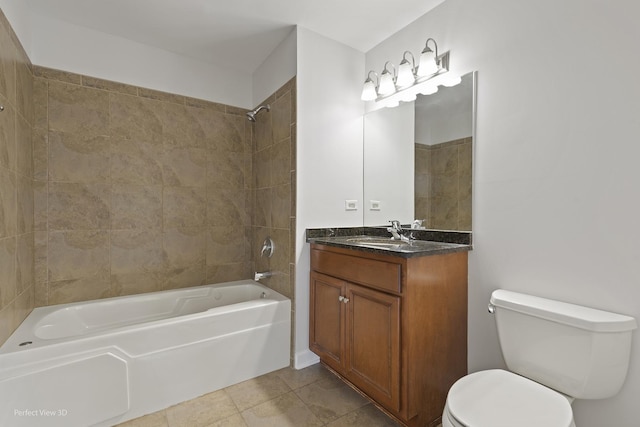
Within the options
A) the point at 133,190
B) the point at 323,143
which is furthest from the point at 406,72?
the point at 133,190

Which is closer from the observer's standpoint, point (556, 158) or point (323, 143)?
point (556, 158)

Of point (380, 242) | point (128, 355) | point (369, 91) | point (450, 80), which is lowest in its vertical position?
point (128, 355)

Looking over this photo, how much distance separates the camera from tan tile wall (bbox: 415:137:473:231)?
172cm

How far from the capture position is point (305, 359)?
2.16m

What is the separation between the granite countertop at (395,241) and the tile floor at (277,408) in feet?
2.97

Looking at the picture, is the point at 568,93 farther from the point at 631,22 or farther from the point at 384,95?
the point at 384,95

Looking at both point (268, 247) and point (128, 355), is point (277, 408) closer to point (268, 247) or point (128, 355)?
point (128, 355)

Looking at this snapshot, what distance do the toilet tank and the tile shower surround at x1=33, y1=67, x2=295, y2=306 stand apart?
142cm

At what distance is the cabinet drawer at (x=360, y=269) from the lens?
1.47 meters

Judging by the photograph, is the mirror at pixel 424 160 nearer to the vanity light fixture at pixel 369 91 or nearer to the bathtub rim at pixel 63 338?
the vanity light fixture at pixel 369 91

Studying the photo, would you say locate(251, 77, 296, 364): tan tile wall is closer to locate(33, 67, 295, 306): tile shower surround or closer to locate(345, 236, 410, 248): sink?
locate(33, 67, 295, 306): tile shower surround

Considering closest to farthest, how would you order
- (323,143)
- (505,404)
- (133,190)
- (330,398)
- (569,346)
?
(505,404) → (569,346) → (330,398) → (323,143) → (133,190)

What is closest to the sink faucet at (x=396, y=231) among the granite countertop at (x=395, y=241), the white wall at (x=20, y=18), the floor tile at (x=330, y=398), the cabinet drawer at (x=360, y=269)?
the granite countertop at (x=395, y=241)

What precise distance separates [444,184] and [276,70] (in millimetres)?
1609
